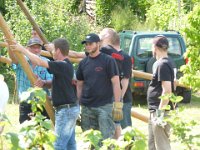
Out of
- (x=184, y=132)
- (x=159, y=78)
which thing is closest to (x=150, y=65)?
(x=159, y=78)

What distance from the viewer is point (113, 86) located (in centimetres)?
596

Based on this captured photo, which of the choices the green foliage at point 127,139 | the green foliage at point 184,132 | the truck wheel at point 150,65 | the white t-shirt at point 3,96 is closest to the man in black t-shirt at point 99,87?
the white t-shirt at point 3,96

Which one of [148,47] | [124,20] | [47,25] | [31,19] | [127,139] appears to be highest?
[31,19]

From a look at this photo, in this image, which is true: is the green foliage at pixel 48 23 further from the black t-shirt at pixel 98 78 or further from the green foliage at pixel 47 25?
the black t-shirt at pixel 98 78

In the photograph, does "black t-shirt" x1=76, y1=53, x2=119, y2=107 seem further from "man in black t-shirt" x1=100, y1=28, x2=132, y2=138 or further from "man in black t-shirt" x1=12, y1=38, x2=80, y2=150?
"man in black t-shirt" x1=100, y1=28, x2=132, y2=138

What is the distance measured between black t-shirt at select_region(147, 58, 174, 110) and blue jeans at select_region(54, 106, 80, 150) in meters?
0.87

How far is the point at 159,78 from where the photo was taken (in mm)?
6004

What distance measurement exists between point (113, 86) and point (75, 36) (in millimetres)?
9445

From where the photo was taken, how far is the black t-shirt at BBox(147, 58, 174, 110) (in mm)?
5996

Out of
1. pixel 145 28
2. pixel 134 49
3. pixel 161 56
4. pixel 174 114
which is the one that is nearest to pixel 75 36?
pixel 134 49

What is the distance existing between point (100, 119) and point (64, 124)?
45 cm

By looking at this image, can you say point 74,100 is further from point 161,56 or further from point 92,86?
point 161,56

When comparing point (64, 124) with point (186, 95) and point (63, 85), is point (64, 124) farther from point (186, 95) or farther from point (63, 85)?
point (186, 95)

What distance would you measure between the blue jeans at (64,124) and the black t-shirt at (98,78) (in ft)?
0.79
